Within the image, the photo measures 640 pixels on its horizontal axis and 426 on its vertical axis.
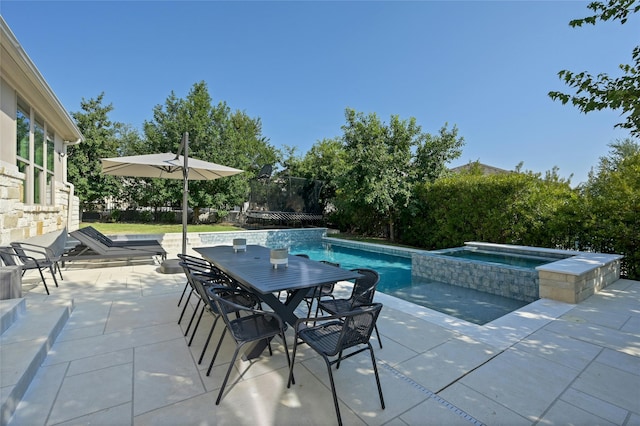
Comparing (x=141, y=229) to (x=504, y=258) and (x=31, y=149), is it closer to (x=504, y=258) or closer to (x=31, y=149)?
(x=31, y=149)

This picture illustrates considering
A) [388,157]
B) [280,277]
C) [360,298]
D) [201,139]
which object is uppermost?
[201,139]

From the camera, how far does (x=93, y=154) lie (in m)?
15.7

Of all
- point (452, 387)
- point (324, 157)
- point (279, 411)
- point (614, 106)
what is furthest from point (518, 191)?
point (324, 157)

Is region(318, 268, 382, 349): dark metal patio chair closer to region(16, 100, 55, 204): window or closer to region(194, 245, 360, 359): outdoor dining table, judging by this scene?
region(194, 245, 360, 359): outdoor dining table

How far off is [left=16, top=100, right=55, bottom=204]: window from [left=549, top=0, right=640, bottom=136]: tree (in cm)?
943

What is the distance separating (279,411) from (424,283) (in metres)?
5.53

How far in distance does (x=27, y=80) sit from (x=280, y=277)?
241 inches

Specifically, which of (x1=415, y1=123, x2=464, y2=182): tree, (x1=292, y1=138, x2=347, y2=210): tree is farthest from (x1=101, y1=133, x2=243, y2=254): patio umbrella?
(x1=292, y1=138, x2=347, y2=210): tree

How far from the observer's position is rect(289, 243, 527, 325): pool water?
4.85m

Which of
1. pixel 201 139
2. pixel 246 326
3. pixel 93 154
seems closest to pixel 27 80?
pixel 246 326

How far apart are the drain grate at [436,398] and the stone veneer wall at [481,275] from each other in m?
4.51

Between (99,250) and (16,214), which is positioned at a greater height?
(16,214)

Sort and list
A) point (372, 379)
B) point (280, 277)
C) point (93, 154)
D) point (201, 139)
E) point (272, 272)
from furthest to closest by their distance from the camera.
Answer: point (201, 139) < point (93, 154) < point (272, 272) < point (280, 277) < point (372, 379)

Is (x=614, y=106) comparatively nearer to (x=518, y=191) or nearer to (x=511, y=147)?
(x=518, y=191)
